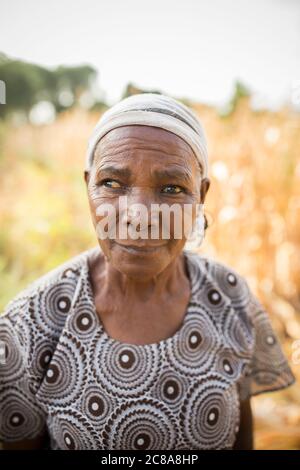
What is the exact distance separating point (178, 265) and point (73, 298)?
39 cm

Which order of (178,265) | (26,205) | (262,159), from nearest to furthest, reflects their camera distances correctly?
(178,265) < (262,159) < (26,205)

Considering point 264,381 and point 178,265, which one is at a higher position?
point 178,265

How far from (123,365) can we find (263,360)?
63 centimetres

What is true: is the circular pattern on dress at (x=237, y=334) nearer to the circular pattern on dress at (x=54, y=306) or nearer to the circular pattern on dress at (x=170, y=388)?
the circular pattern on dress at (x=170, y=388)

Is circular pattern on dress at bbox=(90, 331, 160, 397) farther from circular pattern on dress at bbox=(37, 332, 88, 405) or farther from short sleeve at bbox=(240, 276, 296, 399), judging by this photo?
short sleeve at bbox=(240, 276, 296, 399)

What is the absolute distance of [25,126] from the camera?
476 centimetres

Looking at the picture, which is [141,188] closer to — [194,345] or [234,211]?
[194,345]

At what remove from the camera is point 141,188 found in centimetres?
121

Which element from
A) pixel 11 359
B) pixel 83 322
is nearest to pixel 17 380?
pixel 11 359

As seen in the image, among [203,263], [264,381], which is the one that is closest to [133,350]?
[203,263]

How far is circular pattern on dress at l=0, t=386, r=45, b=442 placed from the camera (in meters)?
1.38

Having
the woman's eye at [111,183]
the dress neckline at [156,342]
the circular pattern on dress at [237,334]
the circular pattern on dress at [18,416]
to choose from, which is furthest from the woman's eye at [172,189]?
the circular pattern on dress at [18,416]
